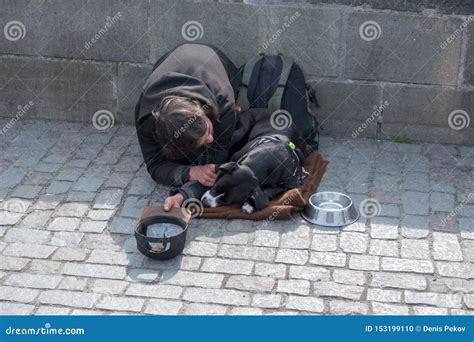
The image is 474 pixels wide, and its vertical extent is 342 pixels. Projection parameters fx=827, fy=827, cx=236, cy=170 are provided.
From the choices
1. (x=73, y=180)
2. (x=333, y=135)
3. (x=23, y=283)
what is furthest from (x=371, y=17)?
(x=23, y=283)

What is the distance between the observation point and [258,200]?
5.57m

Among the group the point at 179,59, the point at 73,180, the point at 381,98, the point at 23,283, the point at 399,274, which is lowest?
the point at 23,283

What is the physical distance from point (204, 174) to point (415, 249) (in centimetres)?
154

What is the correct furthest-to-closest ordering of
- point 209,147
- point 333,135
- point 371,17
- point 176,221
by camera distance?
point 333,135 < point 371,17 < point 209,147 < point 176,221

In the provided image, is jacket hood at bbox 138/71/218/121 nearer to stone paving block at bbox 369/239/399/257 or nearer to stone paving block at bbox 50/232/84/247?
stone paving block at bbox 50/232/84/247

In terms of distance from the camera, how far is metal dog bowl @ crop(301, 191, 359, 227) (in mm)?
5496

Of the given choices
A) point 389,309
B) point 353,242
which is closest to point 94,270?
point 353,242

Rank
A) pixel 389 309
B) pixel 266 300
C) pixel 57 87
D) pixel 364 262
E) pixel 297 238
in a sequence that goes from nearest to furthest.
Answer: pixel 389 309 < pixel 266 300 < pixel 364 262 < pixel 297 238 < pixel 57 87

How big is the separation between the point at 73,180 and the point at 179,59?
120cm

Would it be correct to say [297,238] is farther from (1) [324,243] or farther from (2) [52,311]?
(2) [52,311]

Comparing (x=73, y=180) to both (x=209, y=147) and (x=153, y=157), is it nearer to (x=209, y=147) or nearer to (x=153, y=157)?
(x=153, y=157)

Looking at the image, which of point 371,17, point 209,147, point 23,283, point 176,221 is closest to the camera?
point 23,283

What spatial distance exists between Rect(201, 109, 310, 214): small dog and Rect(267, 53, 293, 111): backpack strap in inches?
12.8

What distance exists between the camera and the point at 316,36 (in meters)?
6.57
